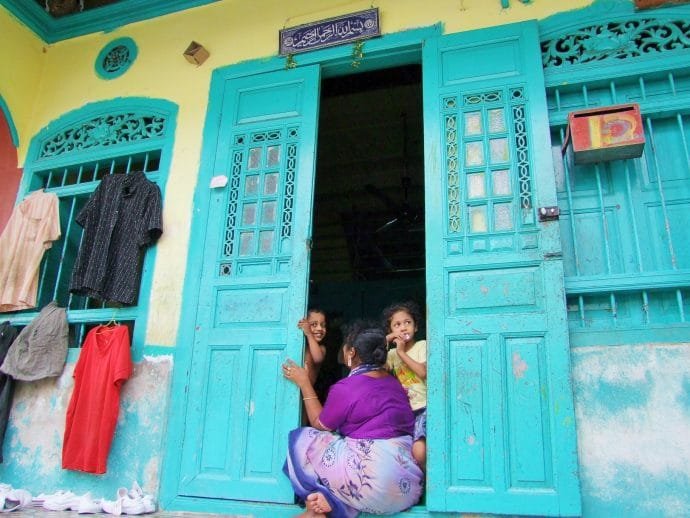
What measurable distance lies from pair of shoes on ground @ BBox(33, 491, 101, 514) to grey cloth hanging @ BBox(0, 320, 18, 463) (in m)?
0.62

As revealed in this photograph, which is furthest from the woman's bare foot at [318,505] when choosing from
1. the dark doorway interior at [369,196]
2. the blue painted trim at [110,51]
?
the blue painted trim at [110,51]

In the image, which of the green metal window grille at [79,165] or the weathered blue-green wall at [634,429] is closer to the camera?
the weathered blue-green wall at [634,429]

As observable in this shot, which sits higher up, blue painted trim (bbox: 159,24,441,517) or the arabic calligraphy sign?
the arabic calligraphy sign

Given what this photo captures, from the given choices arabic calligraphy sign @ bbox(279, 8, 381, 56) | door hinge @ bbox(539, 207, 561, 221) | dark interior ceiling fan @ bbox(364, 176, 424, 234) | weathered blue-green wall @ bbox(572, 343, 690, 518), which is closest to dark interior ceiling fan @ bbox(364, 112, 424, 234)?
dark interior ceiling fan @ bbox(364, 176, 424, 234)

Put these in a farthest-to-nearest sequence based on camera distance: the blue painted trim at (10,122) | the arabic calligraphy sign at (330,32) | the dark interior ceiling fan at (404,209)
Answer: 1. the dark interior ceiling fan at (404,209)
2. the blue painted trim at (10,122)
3. the arabic calligraphy sign at (330,32)

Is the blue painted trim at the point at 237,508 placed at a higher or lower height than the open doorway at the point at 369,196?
lower

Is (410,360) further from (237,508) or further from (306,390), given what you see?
(237,508)

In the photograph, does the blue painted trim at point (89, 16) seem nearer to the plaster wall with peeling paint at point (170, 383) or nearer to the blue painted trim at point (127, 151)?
Answer: the plaster wall with peeling paint at point (170, 383)

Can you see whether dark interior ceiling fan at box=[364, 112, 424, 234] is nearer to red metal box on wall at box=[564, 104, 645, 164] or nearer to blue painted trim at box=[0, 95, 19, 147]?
red metal box on wall at box=[564, 104, 645, 164]

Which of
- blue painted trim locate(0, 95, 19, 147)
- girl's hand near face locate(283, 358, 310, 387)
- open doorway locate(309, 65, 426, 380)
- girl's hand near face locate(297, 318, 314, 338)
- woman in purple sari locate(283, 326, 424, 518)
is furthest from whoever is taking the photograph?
open doorway locate(309, 65, 426, 380)

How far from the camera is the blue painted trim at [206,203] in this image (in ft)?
11.2

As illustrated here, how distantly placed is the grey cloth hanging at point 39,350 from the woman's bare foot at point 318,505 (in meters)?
2.08

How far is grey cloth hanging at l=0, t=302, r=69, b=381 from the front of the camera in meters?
3.91

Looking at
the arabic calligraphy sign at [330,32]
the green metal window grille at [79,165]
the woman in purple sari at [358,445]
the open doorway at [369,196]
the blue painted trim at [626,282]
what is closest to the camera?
the woman in purple sari at [358,445]
